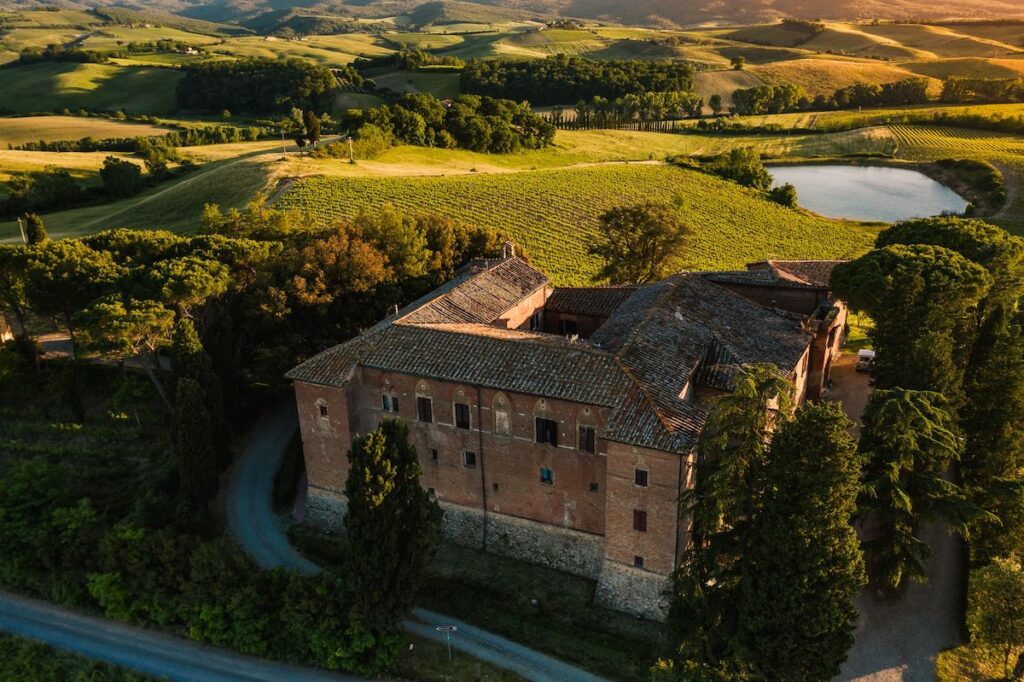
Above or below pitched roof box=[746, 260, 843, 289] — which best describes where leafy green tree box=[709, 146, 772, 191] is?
below

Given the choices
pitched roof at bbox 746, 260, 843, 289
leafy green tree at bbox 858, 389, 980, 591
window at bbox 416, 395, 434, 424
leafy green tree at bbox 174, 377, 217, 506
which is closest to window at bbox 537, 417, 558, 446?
window at bbox 416, 395, 434, 424

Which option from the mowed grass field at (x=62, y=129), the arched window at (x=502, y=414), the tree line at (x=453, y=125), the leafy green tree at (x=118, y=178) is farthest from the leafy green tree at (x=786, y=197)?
the mowed grass field at (x=62, y=129)

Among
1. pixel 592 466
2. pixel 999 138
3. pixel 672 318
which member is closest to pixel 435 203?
pixel 672 318

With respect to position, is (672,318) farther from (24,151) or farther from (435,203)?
(24,151)

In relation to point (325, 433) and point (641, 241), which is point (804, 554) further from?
point (641, 241)

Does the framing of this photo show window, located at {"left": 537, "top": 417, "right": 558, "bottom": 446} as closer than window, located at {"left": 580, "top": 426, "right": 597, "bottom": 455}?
No

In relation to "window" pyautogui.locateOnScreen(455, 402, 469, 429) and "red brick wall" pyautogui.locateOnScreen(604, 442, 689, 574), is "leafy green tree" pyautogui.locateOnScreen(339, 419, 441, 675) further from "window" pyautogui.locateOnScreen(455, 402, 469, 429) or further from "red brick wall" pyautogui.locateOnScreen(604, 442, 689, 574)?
"red brick wall" pyautogui.locateOnScreen(604, 442, 689, 574)
